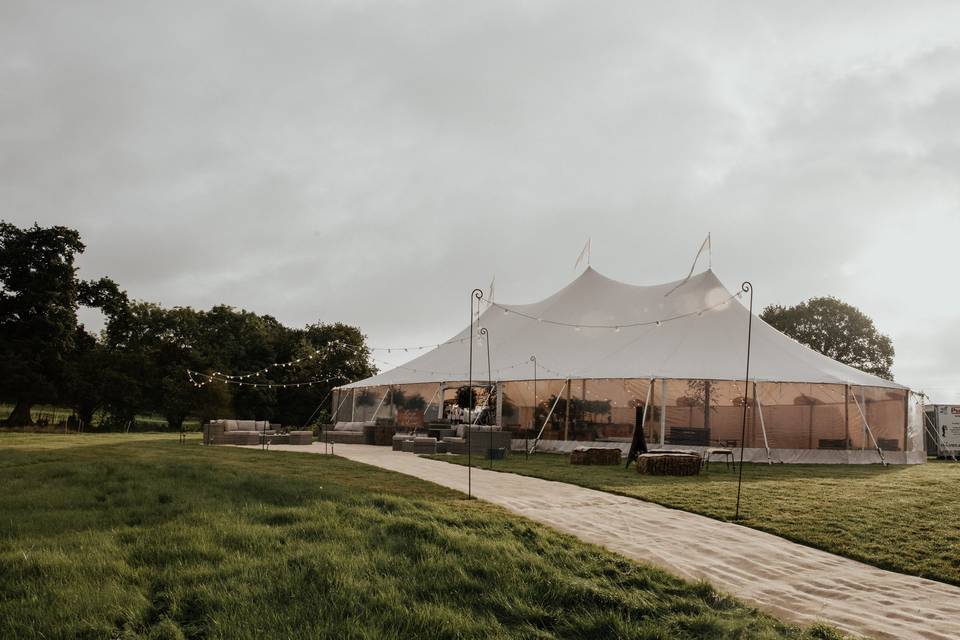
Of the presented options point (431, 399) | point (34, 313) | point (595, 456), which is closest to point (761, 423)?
point (595, 456)

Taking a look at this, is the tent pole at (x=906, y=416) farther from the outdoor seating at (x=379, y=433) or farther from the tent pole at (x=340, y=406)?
the tent pole at (x=340, y=406)

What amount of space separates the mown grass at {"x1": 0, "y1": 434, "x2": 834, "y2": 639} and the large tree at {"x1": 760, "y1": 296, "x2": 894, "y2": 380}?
1258 inches

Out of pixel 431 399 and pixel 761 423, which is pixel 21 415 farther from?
pixel 761 423

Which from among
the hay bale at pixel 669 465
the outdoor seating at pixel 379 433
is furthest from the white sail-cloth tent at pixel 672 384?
the hay bale at pixel 669 465

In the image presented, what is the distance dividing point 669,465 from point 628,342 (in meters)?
7.34

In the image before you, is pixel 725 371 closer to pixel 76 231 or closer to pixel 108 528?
pixel 108 528

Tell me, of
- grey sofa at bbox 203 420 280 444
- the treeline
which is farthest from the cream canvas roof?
the treeline

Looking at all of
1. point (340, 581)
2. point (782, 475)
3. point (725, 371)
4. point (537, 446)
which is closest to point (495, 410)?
point (537, 446)

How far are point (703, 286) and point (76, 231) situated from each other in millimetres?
23777

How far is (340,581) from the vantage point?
3.36 m

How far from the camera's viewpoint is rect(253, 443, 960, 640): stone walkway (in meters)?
3.30

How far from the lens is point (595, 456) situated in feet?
40.9

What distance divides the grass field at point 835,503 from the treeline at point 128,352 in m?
18.1

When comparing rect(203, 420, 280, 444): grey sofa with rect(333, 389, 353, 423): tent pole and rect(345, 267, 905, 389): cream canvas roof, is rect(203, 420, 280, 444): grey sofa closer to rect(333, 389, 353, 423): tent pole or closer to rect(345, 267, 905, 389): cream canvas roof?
rect(345, 267, 905, 389): cream canvas roof
